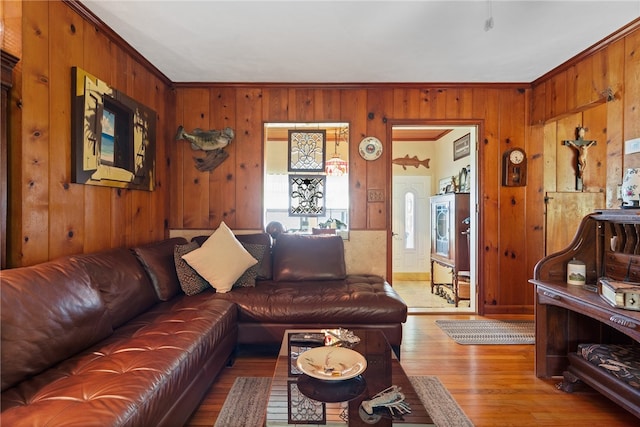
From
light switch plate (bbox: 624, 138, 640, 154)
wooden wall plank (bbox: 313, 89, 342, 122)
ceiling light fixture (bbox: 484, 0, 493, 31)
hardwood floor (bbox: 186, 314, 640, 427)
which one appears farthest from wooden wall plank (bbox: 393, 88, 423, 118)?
hardwood floor (bbox: 186, 314, 640, 427)

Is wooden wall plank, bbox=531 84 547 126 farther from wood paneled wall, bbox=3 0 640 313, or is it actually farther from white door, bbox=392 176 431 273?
white door, bbox=392 176 431 273

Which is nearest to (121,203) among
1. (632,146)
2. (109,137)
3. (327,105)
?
(109,137)

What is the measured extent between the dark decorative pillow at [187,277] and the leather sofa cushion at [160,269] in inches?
1.8

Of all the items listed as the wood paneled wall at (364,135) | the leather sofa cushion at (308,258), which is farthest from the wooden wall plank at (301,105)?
the leather sofa cushion at (308,258)

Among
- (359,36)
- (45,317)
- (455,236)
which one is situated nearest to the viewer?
(45,317)

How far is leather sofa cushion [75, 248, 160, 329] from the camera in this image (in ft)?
6.45

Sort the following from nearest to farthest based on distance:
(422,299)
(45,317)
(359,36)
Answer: (45,317) < (359,36) < (422,299)

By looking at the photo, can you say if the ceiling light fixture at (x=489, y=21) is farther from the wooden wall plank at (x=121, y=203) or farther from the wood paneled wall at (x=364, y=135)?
the wooden wall plank at (x=121, y=203)

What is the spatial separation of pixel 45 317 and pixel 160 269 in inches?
42.9

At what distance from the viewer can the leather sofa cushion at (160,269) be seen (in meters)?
2.50

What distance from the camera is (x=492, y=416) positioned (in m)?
1.89

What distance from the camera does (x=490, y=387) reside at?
2.21 m

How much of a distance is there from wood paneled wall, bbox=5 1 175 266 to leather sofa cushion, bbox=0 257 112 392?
0.36m

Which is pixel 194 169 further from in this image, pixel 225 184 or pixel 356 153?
pixel 356 153
